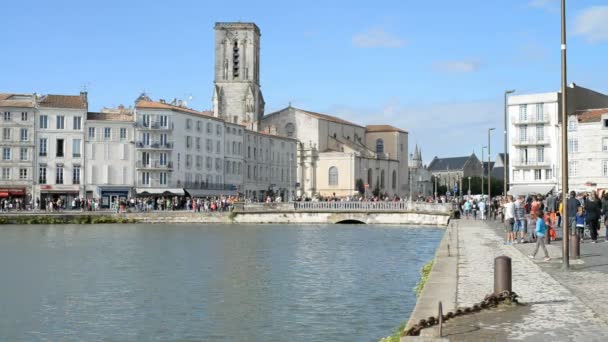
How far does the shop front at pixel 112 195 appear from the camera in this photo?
2940 inches

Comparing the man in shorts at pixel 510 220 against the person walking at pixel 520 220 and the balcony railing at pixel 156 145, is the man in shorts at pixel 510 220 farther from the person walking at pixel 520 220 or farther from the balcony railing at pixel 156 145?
the balcony railing at pixel 156 145

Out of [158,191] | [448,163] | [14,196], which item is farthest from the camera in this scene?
[448,163]

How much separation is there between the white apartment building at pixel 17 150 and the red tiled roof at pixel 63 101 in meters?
1.81

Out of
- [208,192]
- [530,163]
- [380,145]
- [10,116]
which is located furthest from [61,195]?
[380,145]

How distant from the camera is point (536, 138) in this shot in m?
78.0

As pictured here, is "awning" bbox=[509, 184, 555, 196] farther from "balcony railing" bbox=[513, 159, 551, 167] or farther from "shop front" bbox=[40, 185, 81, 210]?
"shop front" bbox=[40, 185, 81, 210]

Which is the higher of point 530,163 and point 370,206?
point 530,163

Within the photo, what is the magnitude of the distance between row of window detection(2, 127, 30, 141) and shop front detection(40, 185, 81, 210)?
474cm

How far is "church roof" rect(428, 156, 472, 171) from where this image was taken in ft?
584

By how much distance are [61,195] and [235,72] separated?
1509 inches

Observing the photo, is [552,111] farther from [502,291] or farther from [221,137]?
[502,291]

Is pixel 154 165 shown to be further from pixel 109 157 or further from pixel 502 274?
pixel 502 274

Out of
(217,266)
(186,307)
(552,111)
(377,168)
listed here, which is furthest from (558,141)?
(186,307)

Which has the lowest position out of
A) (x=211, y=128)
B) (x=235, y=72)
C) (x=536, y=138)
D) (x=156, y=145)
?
(x=156, y=145)
